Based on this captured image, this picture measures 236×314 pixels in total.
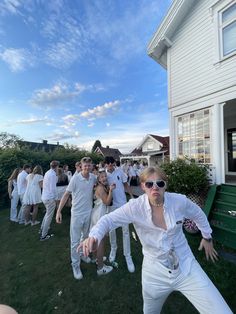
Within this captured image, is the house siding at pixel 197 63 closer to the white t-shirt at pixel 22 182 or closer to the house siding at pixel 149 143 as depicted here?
the white t-shirt at pixel 22 182

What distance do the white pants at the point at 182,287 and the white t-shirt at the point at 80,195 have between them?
2.14 meters

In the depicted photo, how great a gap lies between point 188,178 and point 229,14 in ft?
17.8

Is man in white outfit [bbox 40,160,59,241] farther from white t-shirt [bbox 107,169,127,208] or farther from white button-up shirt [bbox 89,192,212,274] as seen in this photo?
white button-up shirt [bbox 89,192,212,274]

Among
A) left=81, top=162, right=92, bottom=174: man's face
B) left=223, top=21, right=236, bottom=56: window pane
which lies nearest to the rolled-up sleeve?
left=81, top=162, right=92, bottom=174: man's face

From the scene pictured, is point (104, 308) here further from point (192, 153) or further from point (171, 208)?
point (192, 153)

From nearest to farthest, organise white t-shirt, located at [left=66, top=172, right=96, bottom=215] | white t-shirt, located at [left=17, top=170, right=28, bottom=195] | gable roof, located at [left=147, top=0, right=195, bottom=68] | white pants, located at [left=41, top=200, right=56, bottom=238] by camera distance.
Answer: white t-shirt, located at [left=66, top=172, right=96, bottom=215]
white pants, located at [left=41, top=200, right=56, bottom=238]
gable roof, located at [left=147, top=0, right=195, bottom=68]
white t-shirt, located at [left=17, top=170, right=28, bottom=195]

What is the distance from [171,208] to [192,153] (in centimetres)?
603

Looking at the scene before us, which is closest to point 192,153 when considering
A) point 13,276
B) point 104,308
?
point 104,308

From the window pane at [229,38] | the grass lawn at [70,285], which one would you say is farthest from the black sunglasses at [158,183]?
the window pane at [229,38]

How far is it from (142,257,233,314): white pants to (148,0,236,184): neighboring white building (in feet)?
17.2

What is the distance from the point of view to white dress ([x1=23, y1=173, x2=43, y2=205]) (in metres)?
6.88

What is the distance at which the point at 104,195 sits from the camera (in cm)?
385

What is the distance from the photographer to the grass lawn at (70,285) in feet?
9.98

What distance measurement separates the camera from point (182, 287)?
178cm
